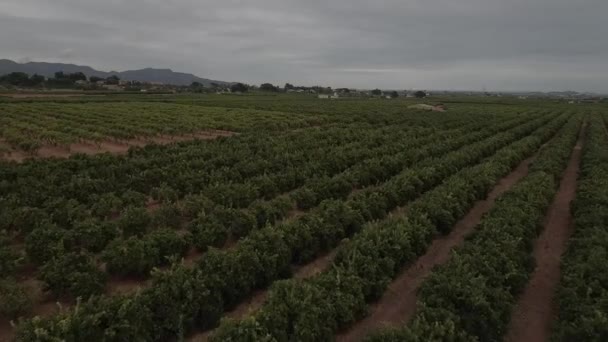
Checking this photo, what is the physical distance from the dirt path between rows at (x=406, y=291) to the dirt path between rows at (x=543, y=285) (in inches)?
82.5

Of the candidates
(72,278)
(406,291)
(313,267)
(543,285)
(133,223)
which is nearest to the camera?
(72,278)

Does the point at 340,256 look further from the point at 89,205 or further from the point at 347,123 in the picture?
the point at 347,123

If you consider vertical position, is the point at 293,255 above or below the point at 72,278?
below

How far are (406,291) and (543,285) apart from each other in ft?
12.2

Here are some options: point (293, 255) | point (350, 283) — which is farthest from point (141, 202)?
→ point (350, 283)

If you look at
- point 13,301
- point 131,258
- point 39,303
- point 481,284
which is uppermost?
point 481,284

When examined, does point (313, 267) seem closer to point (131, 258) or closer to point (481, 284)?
point (481, 284)

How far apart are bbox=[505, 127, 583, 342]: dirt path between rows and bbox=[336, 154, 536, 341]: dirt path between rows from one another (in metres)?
2.10

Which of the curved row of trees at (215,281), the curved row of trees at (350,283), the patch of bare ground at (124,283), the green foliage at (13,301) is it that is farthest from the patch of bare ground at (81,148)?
the curved row of trees at (350,283)

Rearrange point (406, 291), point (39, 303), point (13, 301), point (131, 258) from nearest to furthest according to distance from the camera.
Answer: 1. point (13, 301)
2. point (39, 303)
3. point (131, 258)
4. point (406, 291)

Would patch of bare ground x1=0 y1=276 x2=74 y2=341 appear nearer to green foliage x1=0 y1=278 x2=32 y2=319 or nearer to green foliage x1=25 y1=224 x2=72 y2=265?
green foliage x1=0 y1=278 x2=32 y2=319

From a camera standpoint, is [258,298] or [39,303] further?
[258,298]

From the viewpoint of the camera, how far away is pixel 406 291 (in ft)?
31.9

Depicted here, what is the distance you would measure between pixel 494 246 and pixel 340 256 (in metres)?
3.79
